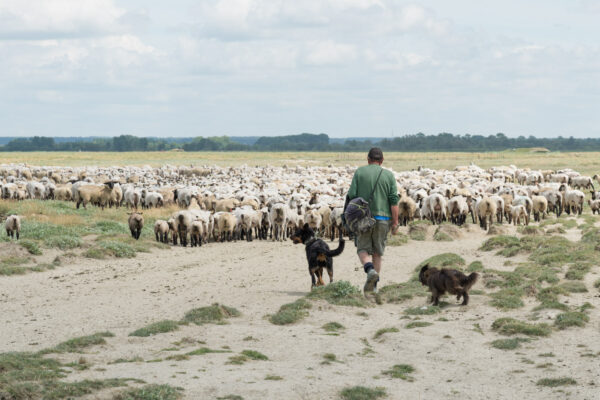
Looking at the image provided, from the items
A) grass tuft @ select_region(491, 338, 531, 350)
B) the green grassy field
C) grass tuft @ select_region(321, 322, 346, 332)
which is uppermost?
grass tuft @ select_region(491, 338, 531, 350)

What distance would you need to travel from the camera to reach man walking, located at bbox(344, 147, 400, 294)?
10336mm

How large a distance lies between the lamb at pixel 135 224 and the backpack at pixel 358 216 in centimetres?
1289

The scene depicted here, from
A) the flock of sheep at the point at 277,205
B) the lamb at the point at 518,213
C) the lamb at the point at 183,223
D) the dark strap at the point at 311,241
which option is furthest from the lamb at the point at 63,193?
the dark strap at the point at 311,241

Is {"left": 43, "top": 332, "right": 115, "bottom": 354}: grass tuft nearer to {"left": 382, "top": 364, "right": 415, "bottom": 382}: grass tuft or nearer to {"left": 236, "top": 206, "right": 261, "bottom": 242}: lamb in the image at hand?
{"left": 382, "top": 364, "right": 415, "bottom": 382}: grass tuft

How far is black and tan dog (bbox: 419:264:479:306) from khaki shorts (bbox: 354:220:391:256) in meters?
1.27

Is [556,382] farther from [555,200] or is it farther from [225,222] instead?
[555,200]

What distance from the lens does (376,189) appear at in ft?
33.9

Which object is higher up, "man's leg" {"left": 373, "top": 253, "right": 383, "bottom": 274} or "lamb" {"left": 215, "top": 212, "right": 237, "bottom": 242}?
"man's leg" {"left": 373, "top": 253, "right": 383, "bottom": 274}

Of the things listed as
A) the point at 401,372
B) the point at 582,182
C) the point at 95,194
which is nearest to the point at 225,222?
the point at 95,194

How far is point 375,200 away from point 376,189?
16cm

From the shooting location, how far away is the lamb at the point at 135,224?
2177 cm

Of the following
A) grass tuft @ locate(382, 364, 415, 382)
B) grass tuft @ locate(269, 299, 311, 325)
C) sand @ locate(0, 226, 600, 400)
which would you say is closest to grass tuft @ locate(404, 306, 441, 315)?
sand @ locate(0, 226, 600, 400)

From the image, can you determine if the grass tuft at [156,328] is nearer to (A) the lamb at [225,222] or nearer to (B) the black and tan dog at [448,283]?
(B) the black and tan dog at [448,283]

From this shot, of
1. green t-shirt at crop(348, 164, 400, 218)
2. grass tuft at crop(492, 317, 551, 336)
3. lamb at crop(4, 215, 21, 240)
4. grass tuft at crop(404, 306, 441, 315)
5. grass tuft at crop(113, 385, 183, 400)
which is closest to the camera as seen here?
grass tuft at crop(113, 385, 183, 400)
